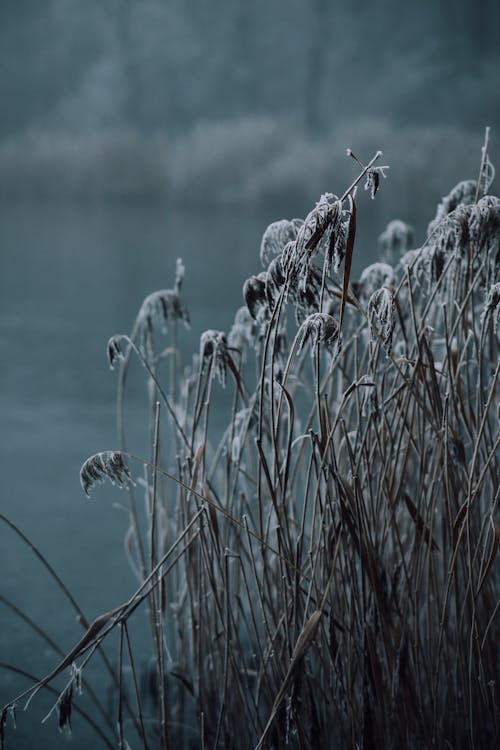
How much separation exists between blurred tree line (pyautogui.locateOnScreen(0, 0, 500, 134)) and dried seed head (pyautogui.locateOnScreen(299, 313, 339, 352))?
379 centimetres

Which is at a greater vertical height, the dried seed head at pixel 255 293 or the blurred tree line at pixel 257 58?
the blurred tree line at pixel 257 58

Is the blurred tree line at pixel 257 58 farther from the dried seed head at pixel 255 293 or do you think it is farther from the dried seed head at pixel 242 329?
the dried seed head at pixel 255 293

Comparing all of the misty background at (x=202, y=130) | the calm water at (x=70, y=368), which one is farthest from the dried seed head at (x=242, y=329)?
the misty background at (x=202, y=130)

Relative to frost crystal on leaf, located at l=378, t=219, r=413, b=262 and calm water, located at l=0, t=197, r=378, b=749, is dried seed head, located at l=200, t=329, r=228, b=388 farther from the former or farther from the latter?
calm water, located at l=0, t=197, r=378, b=749

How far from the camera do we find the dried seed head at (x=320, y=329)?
0.47m

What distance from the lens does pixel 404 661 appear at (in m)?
0.62

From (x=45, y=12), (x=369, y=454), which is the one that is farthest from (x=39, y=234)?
(x=369, y=454)

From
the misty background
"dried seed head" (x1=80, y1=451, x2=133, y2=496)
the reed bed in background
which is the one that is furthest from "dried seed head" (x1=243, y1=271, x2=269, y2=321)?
the misty background

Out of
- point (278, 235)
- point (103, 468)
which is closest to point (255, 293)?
point (278, 235)

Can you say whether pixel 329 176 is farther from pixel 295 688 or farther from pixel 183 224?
pixel 295 688

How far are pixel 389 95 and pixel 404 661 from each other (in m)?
3.82

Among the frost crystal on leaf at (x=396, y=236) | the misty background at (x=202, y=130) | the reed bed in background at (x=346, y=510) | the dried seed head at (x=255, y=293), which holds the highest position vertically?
the misty background at (x=202, y=130)

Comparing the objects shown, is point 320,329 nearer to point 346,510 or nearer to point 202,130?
point 346,510

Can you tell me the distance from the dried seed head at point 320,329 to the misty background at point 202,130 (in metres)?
2.47
